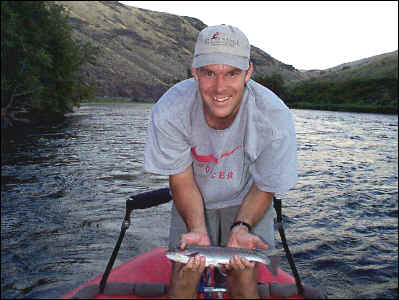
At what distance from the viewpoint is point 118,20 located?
196 m

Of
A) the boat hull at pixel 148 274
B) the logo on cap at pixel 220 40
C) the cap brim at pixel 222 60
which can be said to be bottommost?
the boat hull at pixel 148 274

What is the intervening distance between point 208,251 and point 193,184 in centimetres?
80

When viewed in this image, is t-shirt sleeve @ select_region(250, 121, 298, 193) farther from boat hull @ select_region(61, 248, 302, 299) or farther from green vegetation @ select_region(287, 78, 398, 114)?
green vegetation @ select_region(287, 78, 398, 114)

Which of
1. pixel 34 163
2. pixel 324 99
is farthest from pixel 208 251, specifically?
pixel 324 99

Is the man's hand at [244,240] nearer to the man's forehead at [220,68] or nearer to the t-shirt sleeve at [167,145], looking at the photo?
the t-shirt sleeve at [167,145]

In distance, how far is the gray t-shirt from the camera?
11.6 ft

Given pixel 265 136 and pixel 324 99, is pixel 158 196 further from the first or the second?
pixel 324 99

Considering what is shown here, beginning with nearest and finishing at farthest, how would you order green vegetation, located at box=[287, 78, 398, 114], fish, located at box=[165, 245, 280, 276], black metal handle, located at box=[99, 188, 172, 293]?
fish, located at box=[165, 245, 280, 276], black metal handle, located at box=[99, 188, 172, 293], green vegetation, located at box=[287, 78, 398, 114]

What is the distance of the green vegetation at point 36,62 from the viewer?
25.6 meters

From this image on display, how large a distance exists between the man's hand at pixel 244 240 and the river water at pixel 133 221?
2.75 m

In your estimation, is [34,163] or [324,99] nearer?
[34,163]

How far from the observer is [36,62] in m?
27.7

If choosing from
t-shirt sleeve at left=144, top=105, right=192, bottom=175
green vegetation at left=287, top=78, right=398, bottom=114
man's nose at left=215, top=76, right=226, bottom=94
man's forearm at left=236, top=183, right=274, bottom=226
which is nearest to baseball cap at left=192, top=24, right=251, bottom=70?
man's nose at left=215, top=76, right=226, bottom=94

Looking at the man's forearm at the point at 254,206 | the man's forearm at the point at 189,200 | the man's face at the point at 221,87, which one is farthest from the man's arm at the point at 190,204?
the man's face at the point at 221,87
